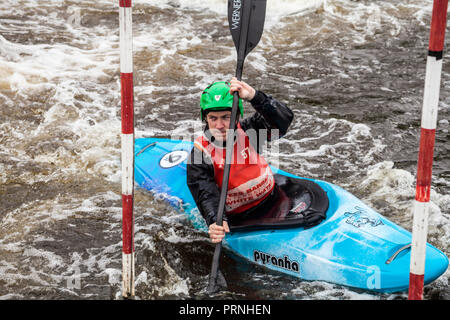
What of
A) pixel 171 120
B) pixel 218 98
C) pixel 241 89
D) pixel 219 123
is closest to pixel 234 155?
pixel 219 123

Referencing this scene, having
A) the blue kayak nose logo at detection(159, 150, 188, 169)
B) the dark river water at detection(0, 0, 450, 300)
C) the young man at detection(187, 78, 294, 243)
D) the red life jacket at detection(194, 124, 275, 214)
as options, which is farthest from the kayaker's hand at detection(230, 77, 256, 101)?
the blue kayak nose logo at detection(159, 150, 188, 169)

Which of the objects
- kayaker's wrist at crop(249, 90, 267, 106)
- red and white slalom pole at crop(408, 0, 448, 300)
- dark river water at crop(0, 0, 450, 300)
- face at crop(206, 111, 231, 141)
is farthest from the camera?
dark river water at crop(0, 0, 450, 300)

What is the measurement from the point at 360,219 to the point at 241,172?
30.8 inches

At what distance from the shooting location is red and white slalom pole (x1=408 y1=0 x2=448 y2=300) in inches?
95.3

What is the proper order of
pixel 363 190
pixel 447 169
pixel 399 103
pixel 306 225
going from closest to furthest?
pixel 306 225
pixel 363 190
pixel 447 169
pixel 399 103

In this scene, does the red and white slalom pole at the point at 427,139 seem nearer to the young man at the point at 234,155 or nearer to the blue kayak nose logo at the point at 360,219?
the blue kayak nose logo at the point at 360,219

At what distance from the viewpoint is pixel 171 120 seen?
620cm

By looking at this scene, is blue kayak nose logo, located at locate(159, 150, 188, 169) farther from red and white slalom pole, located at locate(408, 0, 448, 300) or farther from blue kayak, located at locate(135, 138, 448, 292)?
red and white slalom pole, located at locate(408, 0, 448, 300)

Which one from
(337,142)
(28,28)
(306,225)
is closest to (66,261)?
(306,225)

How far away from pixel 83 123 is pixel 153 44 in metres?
2.56

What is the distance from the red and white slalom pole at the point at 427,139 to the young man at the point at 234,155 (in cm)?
111

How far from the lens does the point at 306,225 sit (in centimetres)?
367

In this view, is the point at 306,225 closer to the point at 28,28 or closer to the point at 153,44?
the point at 153,44

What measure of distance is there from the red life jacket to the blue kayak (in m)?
0.18
